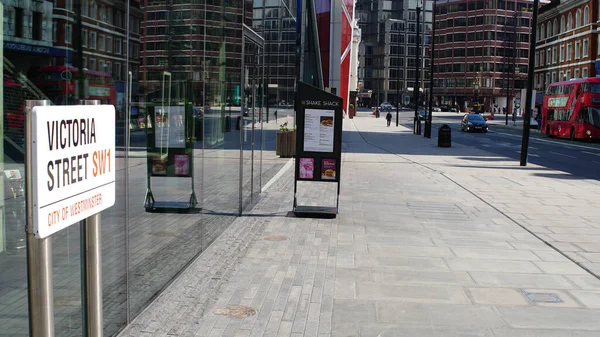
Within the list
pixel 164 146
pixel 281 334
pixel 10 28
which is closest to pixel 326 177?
pixel 164 146

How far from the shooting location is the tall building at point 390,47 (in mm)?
151750

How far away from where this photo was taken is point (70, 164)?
9.24 ft

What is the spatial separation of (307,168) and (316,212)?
2.43 feet

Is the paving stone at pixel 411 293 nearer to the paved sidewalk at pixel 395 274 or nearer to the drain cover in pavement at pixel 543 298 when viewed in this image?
the paved sidewalk at pixel 395 274

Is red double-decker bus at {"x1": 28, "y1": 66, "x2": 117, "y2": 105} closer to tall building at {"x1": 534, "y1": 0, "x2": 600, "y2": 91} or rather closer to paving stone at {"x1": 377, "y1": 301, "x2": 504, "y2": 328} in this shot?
paving stone at {"x1": 377, "y1": 301, "x2": 504, "y2": 328}

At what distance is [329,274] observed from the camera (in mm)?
7625

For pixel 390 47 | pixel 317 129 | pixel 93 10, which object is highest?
pixel 390 47

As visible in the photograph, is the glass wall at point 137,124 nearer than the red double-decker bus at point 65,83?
Yes

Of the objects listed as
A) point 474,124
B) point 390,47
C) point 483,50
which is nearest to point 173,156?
point 474,124

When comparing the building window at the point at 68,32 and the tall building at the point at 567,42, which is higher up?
the tall building at the point at 567,42

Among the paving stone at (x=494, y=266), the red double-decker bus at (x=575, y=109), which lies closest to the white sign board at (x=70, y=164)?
the paving stone at (x=494, y=266)

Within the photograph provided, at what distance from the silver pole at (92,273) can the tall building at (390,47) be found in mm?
146737

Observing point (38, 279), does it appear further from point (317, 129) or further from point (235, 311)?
point (317, 129)

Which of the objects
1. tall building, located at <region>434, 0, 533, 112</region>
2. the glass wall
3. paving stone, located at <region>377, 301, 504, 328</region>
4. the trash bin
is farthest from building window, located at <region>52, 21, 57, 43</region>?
tall building, located at <region>434, 0, 533, 112</region>
